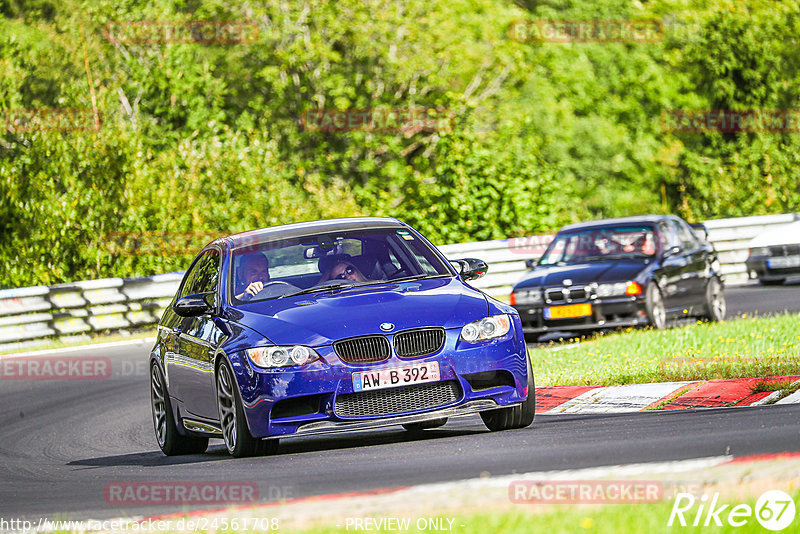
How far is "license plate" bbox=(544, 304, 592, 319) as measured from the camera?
17.0 metres

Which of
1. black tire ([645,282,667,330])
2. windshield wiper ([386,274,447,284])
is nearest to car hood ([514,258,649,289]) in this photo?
black tire ([645,282,667,330])

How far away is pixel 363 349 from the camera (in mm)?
8570

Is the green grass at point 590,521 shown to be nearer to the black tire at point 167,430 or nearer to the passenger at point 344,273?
the passenger at point 344,273

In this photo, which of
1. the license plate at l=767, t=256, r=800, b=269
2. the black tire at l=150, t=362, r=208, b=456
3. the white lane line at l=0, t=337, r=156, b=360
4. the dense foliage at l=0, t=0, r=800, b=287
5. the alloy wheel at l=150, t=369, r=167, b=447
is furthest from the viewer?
the dense foliage at l=0, t=0, r=800, b=287

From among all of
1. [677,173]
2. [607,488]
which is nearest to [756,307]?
[607,488]

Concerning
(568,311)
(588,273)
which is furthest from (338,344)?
(588,273)

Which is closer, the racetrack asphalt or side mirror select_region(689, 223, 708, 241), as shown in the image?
the racetrack asphalt

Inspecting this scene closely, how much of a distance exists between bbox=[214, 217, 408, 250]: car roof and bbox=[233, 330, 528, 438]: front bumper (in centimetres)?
158

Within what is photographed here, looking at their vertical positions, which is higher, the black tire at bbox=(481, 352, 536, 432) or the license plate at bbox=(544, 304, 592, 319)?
the black tire at bbox=(481, 352, 536, 432)

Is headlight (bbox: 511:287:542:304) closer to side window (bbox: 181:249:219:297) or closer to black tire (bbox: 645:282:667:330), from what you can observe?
black tire (bbox: 645:282:667:330)

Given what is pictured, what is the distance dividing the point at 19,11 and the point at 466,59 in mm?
14477

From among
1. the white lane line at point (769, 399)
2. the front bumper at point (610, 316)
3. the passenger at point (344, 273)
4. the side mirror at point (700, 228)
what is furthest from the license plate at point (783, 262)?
the passenger at point (344, 273)

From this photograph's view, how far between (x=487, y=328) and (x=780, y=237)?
15844 mm

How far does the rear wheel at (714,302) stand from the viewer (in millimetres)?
18328
